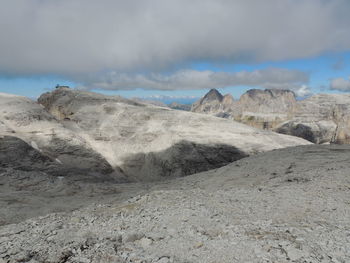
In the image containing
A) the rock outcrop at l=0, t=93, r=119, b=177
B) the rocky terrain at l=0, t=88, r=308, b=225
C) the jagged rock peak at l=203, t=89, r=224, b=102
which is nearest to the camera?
the rocky terrain at l=0, t=88, r=308, b=225

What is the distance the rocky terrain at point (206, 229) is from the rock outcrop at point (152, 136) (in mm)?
13969

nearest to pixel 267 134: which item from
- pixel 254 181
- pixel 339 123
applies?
pixel 254 181

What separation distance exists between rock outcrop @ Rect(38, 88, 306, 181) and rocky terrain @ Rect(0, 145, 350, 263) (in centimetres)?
1397

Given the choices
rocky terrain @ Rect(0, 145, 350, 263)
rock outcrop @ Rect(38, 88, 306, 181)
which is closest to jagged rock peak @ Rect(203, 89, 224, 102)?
rock outcrop @ Rect(38, 88, 306, 181)

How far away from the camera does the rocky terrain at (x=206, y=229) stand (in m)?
5.49

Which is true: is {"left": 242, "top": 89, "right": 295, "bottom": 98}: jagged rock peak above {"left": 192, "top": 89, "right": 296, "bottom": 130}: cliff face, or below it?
above

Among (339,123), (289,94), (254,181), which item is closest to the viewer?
(254,181)

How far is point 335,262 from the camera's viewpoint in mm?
4957

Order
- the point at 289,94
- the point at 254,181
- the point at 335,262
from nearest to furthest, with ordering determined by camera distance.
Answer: the point at 335,262, the point at 254,181, the point at 289,94

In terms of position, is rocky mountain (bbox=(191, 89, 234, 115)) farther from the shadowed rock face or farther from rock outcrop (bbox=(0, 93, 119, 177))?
rock outcrop (bbox=(0, 93, 119, 177))

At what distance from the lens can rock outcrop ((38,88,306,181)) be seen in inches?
943

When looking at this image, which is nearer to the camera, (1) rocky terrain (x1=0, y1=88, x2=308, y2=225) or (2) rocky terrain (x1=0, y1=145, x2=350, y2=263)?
(2) rocky terrain (x1=0, y1=145, x2=350, y2=263)

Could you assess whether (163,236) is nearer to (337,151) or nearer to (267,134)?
(337,151)

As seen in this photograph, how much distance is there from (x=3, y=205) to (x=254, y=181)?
30.3 ft
